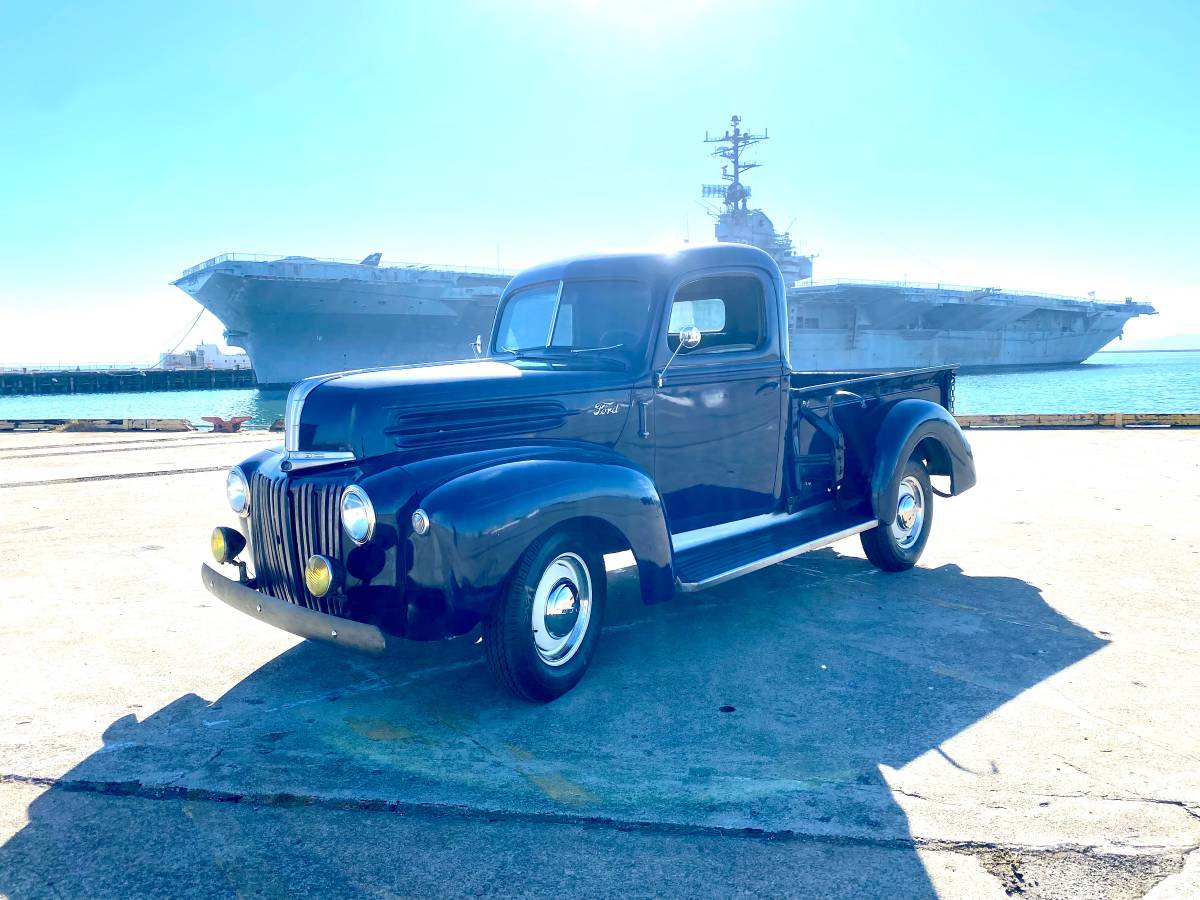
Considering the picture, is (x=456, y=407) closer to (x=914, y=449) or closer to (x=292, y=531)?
(x=292, y=531)

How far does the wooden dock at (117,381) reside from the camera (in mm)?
70000

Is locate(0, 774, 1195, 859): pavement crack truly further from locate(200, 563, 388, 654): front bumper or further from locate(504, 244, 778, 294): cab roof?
locate(504, 244, 778, 294): cab roof

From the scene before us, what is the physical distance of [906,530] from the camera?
6.19m

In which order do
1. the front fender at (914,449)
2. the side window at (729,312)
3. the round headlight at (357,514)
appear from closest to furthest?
the round headlight at (357,514)
the side window at (729,312)
the front fender at (914,449)

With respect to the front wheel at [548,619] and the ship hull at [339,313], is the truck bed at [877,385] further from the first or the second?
the ship hull at [339,313]

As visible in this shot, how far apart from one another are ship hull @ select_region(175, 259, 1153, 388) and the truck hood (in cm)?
2967

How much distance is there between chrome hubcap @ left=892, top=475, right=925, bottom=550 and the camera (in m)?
6.07

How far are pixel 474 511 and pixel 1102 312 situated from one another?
8033 centimetres

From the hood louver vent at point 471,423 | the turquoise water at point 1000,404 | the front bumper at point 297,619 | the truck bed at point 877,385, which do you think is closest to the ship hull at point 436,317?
the turquoise water at point 1000,404

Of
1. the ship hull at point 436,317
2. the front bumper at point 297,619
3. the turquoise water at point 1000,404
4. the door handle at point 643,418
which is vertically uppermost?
the ship hull at point 436,317

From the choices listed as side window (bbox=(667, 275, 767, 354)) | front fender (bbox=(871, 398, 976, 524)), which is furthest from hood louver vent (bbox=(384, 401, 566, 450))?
front fender (bbox=(871, 398, 976, 524))

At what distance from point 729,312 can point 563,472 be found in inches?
84.7

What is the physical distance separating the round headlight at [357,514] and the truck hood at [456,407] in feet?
1.06

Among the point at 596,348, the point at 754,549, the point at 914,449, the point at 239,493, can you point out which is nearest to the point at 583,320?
the point at 596,348
